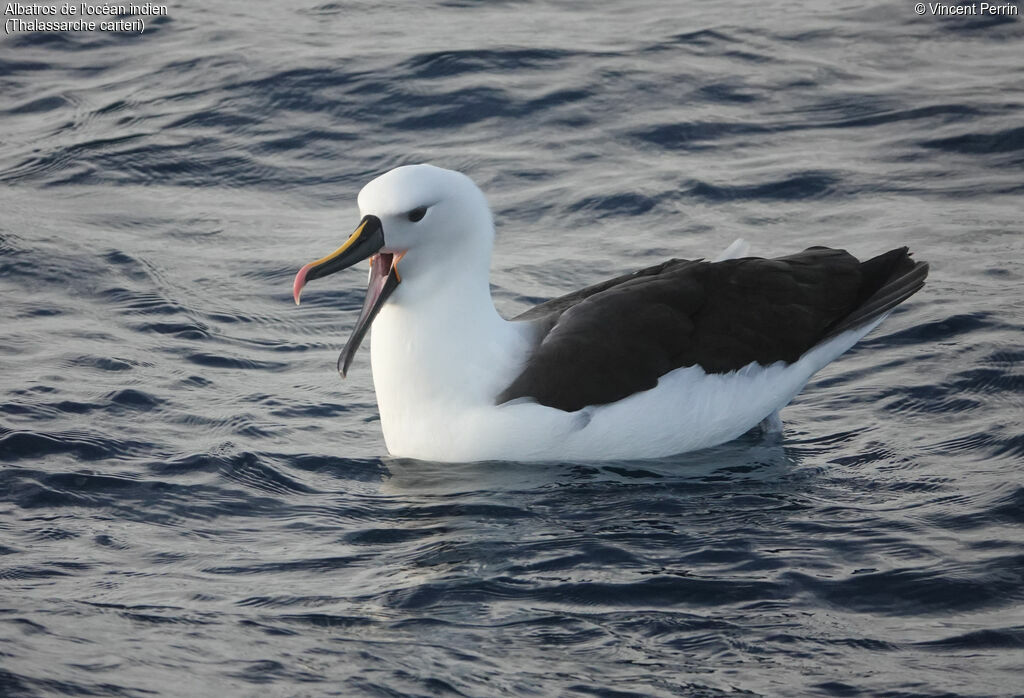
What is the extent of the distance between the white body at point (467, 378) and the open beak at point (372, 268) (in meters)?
0.07

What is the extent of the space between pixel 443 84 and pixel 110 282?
15.6 feet

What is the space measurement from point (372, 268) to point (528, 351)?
1031 mm

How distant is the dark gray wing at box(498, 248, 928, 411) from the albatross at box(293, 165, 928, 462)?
0.01m

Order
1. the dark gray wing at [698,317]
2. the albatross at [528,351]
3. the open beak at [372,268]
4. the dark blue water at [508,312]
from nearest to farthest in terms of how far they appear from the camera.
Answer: the dark blue water at [508,312] → the open beak at [372,268] → the albatross at [528,351] → the dark gray wing at [698,317]

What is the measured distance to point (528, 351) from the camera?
8906mm

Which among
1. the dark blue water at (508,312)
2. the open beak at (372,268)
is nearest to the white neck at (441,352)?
the open beak at (372,268)

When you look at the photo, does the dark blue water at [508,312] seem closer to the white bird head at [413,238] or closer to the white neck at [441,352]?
the white neck at [441,352]

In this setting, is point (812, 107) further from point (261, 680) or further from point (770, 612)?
point (261, 680)

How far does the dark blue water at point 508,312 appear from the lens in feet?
21.7

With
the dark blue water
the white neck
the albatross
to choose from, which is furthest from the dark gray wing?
the dark blue water

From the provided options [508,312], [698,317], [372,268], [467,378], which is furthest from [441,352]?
[508,312]

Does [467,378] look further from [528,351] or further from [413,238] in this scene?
[413,238]

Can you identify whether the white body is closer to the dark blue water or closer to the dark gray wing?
the dark gray wing

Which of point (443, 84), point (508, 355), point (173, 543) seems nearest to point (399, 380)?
point (508, 355)
